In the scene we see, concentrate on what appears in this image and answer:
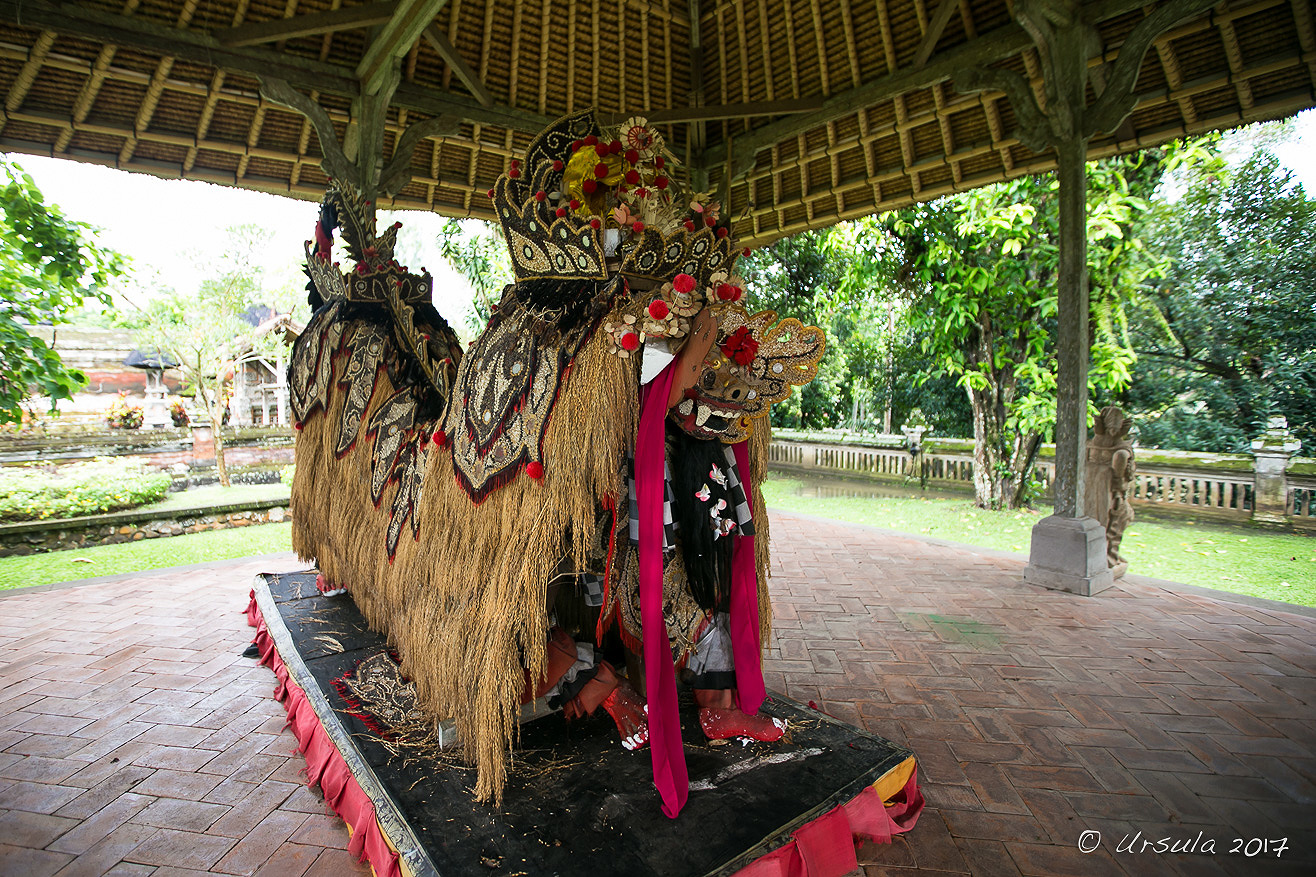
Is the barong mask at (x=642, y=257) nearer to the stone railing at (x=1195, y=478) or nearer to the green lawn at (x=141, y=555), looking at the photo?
the green lawn at (x=141, y=555)

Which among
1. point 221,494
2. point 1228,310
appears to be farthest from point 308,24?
point 1228,310

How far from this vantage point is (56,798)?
1.91m

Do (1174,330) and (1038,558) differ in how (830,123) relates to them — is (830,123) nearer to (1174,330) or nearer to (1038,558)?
(1038,558)

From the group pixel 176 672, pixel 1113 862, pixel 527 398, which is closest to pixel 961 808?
pixel 1113 862

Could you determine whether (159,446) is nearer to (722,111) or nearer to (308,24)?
(308,24)

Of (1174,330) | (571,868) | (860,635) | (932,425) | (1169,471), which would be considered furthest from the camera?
(932,425)

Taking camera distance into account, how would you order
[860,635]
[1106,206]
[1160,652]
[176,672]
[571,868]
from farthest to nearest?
[1106,206] → [860,635] → [1160,652] → [176,672] → [571,868]

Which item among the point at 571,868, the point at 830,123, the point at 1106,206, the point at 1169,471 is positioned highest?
the point at 830,123

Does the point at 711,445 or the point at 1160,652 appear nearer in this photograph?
the point at 711,445

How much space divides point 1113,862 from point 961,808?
381 mm

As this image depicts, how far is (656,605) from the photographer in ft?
5.34

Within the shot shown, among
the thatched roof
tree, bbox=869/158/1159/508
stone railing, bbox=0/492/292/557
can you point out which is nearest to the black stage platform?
the thatched roof

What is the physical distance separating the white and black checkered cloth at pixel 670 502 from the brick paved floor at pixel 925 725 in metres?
1.00

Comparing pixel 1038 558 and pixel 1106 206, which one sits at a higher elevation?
pixel 1106 206
